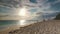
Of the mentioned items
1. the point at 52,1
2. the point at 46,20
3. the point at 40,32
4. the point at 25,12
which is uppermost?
the point at 52,1

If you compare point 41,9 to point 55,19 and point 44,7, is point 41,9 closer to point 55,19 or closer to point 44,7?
point 44,7

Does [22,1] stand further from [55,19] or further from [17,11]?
[55,19]

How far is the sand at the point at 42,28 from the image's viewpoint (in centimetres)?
335

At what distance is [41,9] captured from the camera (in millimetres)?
3650

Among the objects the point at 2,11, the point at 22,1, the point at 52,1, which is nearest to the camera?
the point at 2,11

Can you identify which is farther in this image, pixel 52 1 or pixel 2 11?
pixel 52 1

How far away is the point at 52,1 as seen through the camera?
3750mm

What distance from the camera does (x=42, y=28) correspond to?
11.5 feet

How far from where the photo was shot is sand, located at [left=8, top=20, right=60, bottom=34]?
132 inches

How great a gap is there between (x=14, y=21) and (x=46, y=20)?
934 mm

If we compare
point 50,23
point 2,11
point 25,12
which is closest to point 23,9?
point 25,12

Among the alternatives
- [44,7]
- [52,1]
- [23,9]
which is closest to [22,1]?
[23,9]

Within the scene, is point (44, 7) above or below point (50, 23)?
above

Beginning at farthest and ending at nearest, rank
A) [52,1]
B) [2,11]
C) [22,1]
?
1. [52,1]
2. [22,1]
3. [2,11]
